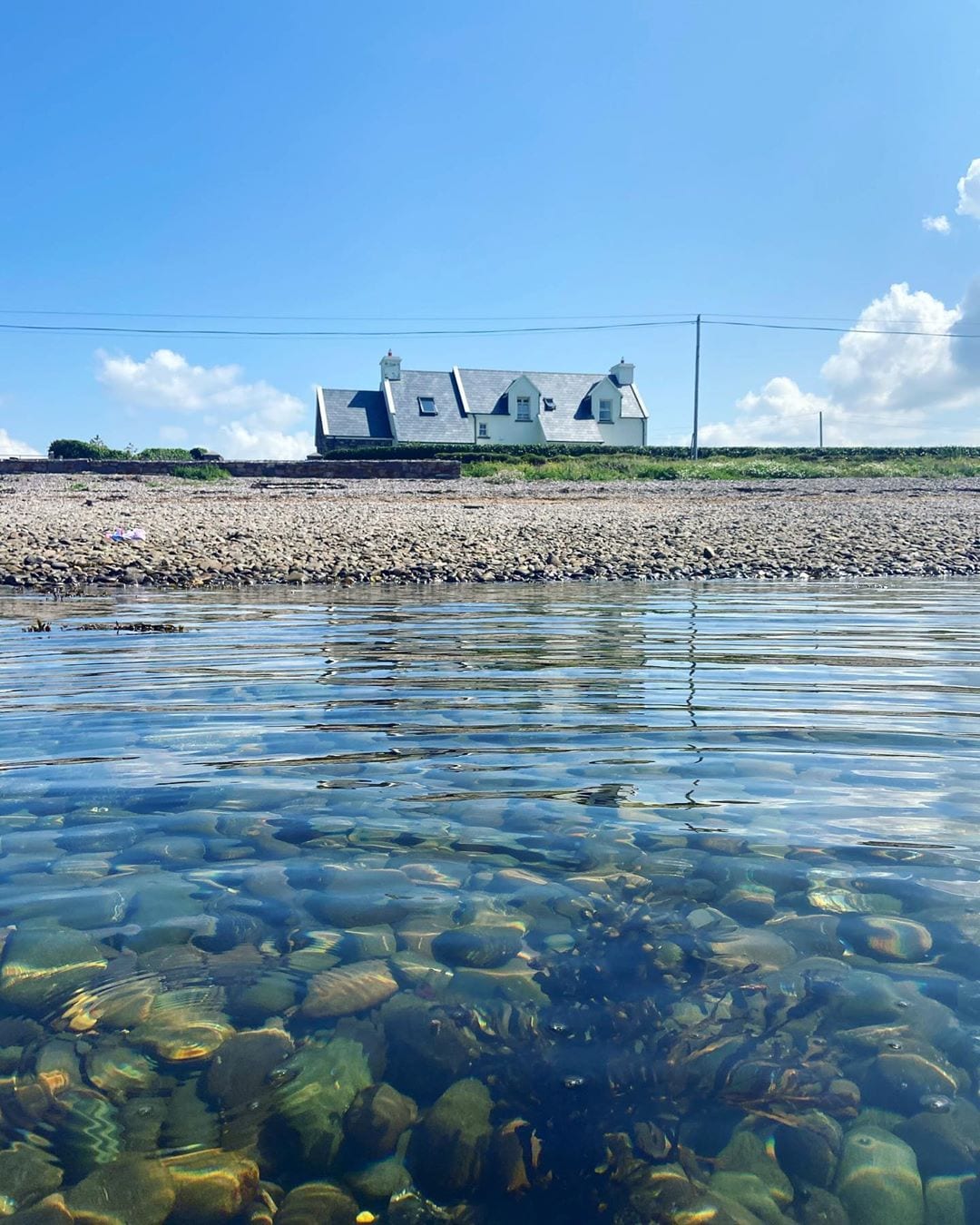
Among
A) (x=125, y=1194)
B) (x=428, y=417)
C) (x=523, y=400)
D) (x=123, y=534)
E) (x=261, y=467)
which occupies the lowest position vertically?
(x=125, y=1194)

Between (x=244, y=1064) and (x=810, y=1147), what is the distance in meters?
1.14

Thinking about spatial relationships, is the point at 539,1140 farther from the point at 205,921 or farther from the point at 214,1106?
the point at 205,921

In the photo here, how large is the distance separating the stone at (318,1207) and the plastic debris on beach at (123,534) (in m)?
14.2

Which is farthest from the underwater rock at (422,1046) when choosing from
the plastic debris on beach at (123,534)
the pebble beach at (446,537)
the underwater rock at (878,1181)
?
the plastic debris on beach at (123,534)

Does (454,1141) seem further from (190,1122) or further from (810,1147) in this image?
(810,1147)

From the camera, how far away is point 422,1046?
2195 mm

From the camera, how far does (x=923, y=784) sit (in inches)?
155

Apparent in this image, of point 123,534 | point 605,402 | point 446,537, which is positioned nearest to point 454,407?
point 605,402

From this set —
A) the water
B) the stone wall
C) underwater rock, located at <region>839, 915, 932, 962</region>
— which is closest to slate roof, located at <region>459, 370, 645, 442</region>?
the stone wall

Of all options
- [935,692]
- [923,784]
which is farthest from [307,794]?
[935,692]

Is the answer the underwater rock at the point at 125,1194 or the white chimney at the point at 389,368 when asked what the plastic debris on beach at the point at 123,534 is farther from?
the white chimney at the point at 389,368

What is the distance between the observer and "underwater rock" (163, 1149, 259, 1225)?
1755 mm

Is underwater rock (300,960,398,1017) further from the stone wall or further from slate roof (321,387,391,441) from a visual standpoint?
slate roof (321,387,391,441)

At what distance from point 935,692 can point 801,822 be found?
9.45 feet
